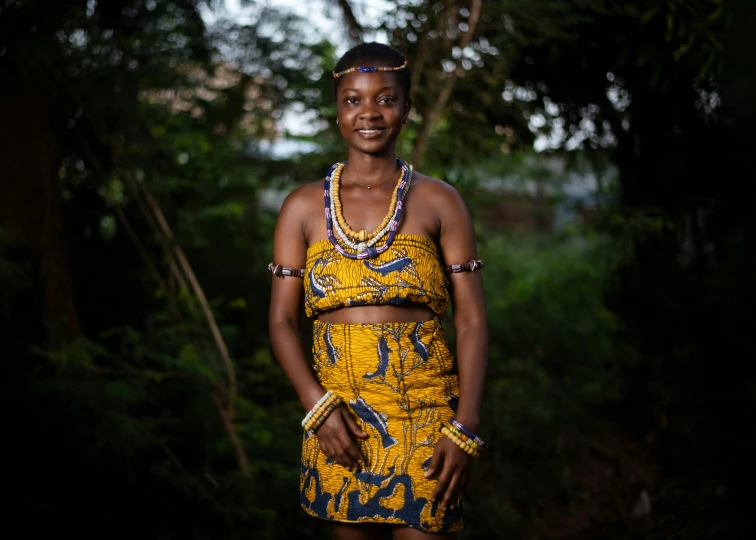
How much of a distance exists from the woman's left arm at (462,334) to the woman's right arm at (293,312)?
0.25 metres

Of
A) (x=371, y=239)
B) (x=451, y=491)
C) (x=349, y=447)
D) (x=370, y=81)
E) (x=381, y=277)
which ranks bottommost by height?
(x=451, y=491)

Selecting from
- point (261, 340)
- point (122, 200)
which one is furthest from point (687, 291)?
point (122, 200)

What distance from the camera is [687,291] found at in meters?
5.57

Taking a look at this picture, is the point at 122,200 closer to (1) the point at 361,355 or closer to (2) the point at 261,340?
(2) the point at 261,340

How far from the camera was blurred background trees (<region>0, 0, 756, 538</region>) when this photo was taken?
4.01 m

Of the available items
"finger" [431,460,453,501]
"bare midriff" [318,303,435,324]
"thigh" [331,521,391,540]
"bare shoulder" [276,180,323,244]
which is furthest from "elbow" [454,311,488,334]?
"thigh" [331,521,391,540]

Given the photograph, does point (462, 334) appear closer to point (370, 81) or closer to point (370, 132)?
point (370, 132)

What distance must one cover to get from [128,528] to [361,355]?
6.31ft

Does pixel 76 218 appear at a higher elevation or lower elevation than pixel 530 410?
higher

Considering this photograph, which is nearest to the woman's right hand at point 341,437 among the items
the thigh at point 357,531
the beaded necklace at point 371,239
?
the thigh at point 357,531

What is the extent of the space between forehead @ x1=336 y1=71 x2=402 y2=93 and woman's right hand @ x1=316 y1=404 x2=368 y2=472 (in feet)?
2.87

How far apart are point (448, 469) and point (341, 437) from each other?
298 millimetres

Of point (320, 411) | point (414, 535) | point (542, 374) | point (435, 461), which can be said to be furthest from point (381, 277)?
point (542, 374)

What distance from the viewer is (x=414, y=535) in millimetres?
2346
